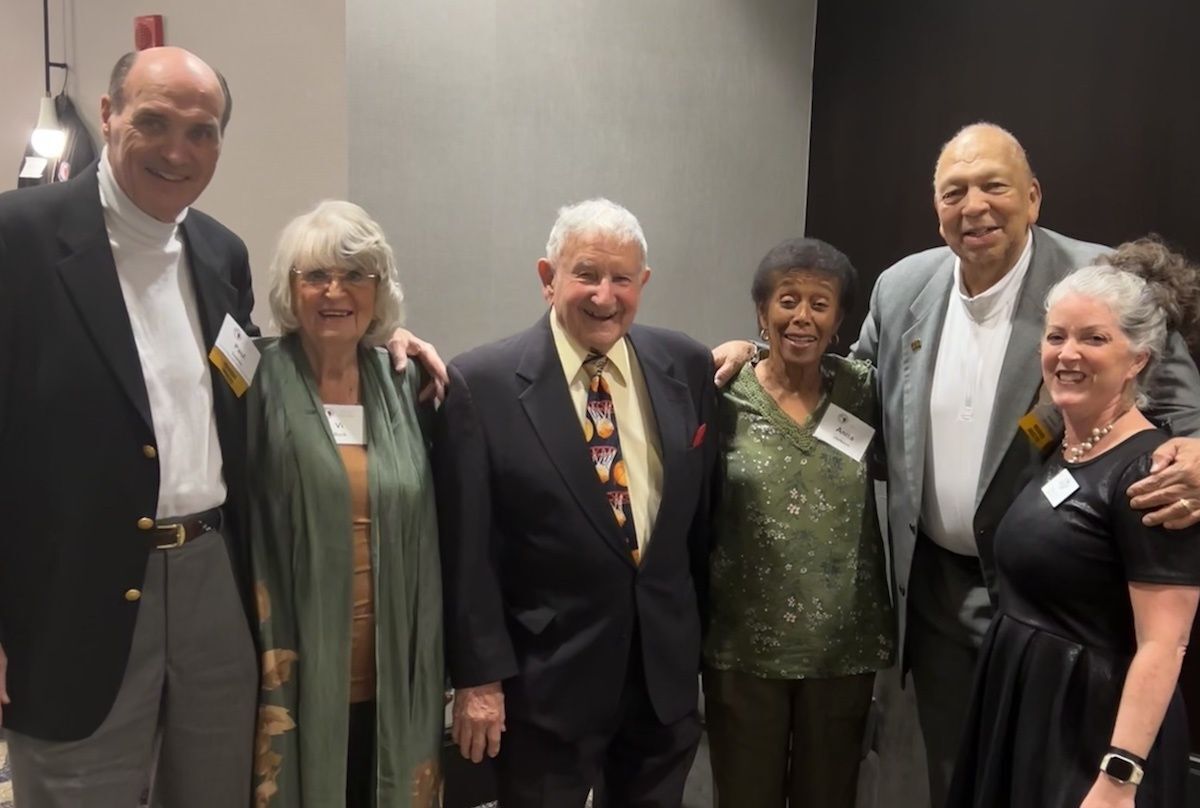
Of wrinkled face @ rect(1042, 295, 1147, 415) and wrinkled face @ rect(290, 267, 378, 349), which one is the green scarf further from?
wrinkled face @ rect(1042, 295, 1147, 415)

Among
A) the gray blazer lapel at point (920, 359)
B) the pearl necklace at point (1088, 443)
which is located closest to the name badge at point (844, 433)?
the gray blazer lapel at point (920, 359)

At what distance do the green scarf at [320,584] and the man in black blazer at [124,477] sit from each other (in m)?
0.07

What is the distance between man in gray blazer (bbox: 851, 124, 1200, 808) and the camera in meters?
2.23

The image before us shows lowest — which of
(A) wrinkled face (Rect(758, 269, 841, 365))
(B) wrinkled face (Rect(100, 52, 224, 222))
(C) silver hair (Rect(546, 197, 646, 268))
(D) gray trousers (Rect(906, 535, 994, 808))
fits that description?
(D) gray trousers (Rect(906, 535, 994, 808))

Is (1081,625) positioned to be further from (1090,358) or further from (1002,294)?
(1002,294)

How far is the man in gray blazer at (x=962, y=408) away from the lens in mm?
2232

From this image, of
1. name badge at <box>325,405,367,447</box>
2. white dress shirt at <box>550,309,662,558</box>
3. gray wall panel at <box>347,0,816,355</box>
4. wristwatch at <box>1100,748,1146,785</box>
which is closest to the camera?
wristwatch at <box>1100,748,1146,785</box>

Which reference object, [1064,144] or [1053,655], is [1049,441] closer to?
[1053,655]

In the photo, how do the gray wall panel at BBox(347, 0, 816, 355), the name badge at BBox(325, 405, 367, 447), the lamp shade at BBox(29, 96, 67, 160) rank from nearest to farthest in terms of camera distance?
the name badge at BBox(325, 405, 367, 447), the gray wall panel at BBox(347, 0, 816, 355), the lamp shade at BBox(29, 96, 67, 160)

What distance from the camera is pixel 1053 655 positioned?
1.93 m

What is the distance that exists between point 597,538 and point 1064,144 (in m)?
2.57

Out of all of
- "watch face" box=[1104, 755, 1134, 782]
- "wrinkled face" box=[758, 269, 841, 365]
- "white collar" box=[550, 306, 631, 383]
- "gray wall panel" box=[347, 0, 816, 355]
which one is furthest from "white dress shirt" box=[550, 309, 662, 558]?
"gray wall panel" box=[347, 0, 816, 355]

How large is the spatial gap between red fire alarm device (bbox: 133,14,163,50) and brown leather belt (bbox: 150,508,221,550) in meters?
2.40

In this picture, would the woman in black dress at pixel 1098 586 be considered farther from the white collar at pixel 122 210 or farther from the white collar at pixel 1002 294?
the white collar at pixel 122 210
